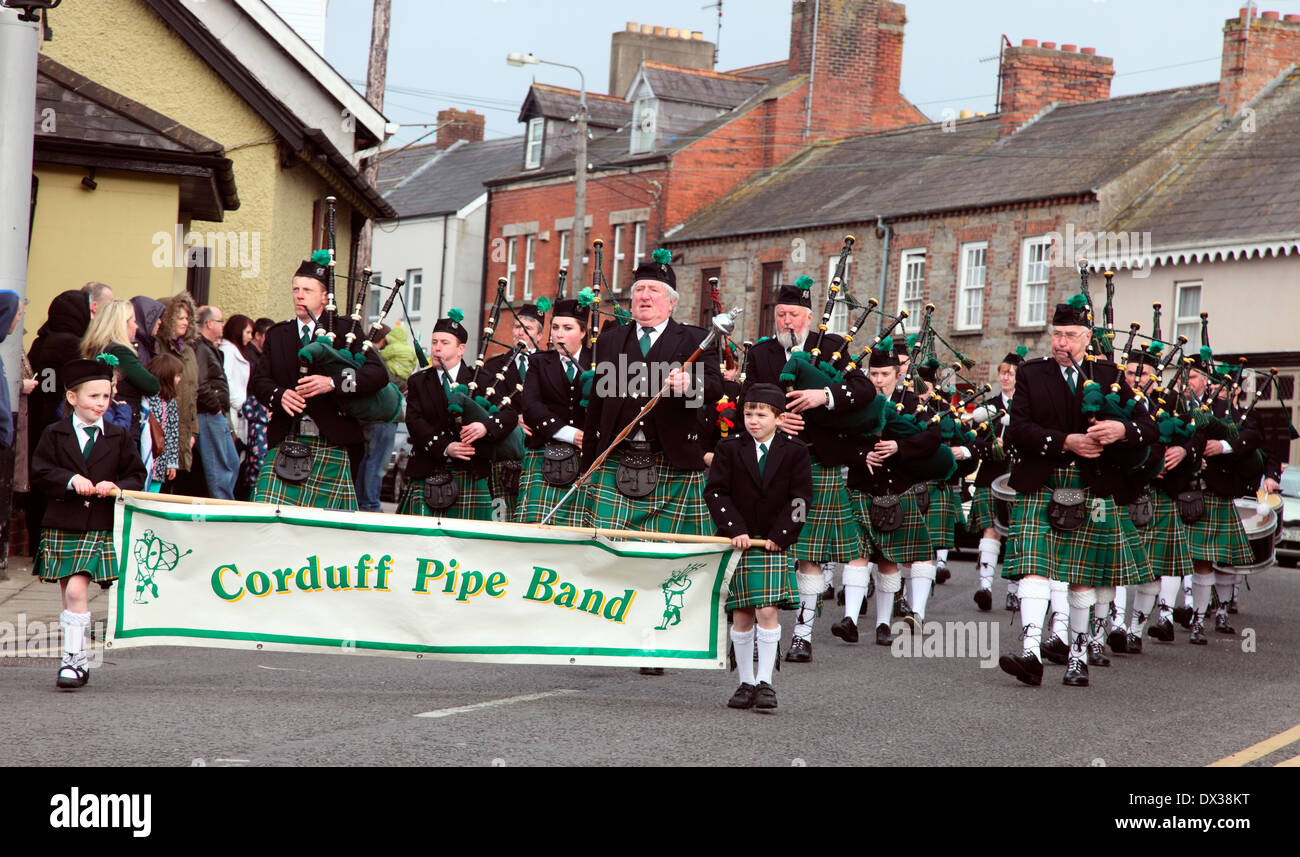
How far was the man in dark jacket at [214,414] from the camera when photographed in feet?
41.9

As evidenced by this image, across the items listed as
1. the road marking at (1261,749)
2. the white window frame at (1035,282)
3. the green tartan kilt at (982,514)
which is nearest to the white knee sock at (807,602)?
the road marking at (1261,749)

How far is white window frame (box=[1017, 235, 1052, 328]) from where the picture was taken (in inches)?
1273

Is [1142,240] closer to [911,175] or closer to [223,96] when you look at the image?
[911,175]

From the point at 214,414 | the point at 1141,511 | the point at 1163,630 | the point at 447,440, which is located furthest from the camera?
the point at 214,414

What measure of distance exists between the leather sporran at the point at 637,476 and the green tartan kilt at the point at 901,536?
2681 millimetres

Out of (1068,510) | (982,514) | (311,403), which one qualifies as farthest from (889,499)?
(311,403)

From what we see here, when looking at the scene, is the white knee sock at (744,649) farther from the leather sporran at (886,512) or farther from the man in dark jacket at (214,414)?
the man in dark jacket at (214,414)

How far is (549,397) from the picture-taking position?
10664 mm

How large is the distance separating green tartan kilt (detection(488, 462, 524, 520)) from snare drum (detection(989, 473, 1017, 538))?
4013 millimetres

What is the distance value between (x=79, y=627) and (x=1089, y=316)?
555 cm

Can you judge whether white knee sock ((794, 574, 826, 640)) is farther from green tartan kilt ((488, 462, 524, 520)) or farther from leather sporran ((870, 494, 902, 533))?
green tartan kilt ((488, 462, 524, 520))

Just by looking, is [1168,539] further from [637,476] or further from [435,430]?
[435,430]

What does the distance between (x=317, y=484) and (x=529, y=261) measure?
120 ft
